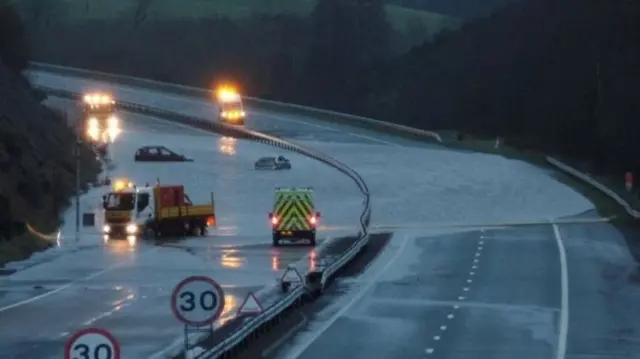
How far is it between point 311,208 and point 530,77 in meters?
63.3

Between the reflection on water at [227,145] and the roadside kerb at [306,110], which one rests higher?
the roadside kerb at [306,110]

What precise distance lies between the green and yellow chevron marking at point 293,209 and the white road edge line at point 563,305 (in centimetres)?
856

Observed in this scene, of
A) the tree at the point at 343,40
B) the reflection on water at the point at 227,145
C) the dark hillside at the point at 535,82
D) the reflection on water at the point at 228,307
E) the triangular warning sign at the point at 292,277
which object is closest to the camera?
the reflection on water at the point at 228,307

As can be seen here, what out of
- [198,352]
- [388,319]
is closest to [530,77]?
[388,319]

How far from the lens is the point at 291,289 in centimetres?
3884

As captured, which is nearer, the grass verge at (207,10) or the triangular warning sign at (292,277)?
the triangular warning sign at (292,277)

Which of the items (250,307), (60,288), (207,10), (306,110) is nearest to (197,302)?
(250,307)

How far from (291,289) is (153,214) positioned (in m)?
25.1

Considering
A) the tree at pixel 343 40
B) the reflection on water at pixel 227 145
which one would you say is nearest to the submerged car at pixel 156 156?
the reflection on water at pixel 227 145

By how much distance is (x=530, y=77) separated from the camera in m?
118

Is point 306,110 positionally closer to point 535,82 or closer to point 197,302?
point 535,82

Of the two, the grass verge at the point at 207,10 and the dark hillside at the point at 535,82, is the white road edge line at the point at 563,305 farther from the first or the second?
the grass verge at the point at 207,10

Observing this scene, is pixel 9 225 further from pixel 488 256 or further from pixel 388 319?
pixel 388 319

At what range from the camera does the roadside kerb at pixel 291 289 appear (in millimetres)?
29670
